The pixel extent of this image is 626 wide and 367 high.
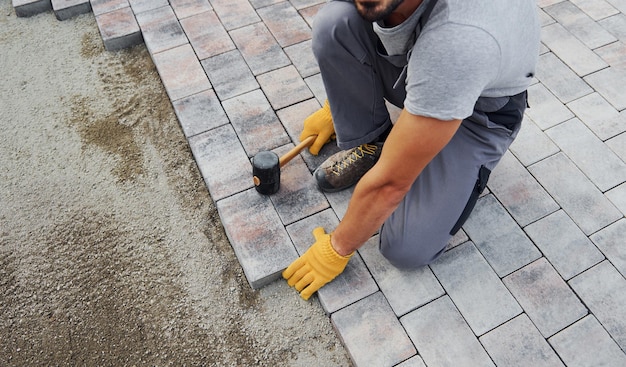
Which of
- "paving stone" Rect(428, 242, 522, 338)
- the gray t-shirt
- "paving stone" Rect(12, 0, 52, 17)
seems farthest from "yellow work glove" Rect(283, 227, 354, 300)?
"paving stone" Rect(12, 0, 52, 17)

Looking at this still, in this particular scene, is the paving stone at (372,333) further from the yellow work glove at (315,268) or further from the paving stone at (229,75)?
the paving stone at (229,75)

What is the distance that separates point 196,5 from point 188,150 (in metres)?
1.25

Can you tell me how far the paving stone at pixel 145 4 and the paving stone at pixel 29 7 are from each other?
658 mm

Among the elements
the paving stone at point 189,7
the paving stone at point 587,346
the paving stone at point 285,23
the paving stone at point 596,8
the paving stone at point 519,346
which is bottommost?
the paving stone at point 587,346

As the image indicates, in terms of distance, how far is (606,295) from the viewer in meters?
2.30

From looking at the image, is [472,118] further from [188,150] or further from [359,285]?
[188,150]

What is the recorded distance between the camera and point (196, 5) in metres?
3.59

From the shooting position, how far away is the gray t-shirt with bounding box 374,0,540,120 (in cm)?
152

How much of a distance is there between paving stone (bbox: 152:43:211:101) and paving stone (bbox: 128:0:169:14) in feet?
1.66

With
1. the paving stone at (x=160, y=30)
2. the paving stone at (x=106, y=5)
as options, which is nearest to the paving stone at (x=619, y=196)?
the paving stone at (x=160, y=30)

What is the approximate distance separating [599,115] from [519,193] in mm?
798

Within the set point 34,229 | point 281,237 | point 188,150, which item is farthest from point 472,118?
point 34,229

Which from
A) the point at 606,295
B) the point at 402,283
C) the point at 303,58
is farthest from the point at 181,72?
the point at 606,295

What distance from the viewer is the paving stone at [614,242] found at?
2.40m
